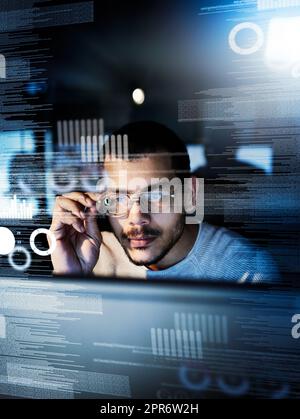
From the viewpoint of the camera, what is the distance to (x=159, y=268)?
1.23 m

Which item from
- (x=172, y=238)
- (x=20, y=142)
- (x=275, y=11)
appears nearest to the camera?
(x=275, y=11)

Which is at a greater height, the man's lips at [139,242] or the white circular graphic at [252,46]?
the white circular graphic at [252,46]

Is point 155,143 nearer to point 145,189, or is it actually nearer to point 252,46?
point 145,189

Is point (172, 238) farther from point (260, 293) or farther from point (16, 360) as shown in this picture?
point (16, 360)

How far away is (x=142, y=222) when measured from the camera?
125 centimetres

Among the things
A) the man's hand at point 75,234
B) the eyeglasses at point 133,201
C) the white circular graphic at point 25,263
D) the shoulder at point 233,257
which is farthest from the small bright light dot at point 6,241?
the shoulder at point 233,257

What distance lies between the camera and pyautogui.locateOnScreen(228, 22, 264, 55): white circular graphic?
3.75ft

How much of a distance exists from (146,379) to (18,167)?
0.66 meters

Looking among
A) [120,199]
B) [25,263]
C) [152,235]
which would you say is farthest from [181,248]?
[25,263]

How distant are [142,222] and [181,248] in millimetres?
119

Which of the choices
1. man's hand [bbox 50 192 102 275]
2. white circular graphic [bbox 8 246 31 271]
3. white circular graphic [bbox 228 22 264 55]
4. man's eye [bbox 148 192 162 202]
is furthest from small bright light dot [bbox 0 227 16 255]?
white circular graphic [bbox 228 22 264 55]

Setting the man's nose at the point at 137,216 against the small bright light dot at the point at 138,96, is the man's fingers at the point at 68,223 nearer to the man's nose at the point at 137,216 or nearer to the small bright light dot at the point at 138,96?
the man's nose at the point at 137,216

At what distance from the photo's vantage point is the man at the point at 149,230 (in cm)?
119
